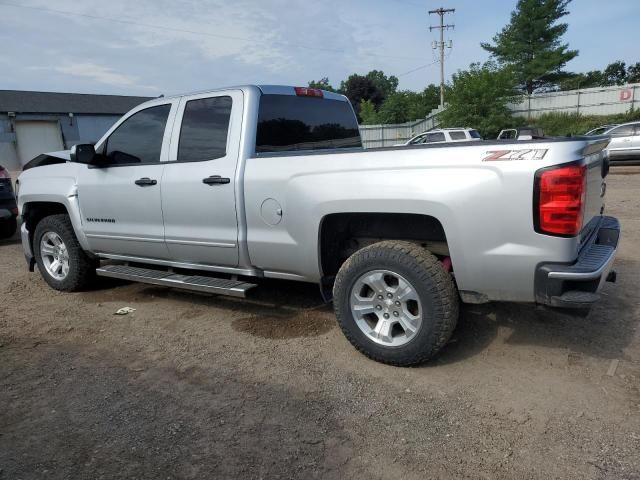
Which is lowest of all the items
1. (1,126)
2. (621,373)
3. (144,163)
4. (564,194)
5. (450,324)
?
(621,373)

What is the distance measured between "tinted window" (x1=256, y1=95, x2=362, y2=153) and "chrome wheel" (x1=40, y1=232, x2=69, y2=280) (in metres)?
2.86

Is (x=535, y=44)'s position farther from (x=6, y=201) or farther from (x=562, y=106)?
(x=6, y=201)

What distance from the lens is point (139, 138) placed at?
4793mm

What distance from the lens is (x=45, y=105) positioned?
40.7 metres

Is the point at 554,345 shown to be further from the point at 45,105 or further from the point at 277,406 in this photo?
the point at 45,105

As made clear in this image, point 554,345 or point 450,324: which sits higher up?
point 450,324

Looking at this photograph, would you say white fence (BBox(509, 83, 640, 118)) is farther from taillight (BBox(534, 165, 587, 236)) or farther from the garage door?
the garage door

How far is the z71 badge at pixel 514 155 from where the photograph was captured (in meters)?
2.83

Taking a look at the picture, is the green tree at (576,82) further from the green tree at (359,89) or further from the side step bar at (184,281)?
the side step bar at (184,281)

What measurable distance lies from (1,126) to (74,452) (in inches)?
1627

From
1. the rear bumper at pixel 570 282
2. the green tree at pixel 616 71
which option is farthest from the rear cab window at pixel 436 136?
the green tree at pixel 616 71

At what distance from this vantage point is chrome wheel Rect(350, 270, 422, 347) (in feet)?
11.1

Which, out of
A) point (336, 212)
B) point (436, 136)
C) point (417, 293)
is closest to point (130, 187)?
point (336, 212)

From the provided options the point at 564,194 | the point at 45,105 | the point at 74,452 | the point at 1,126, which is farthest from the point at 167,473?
the point at 45,105
